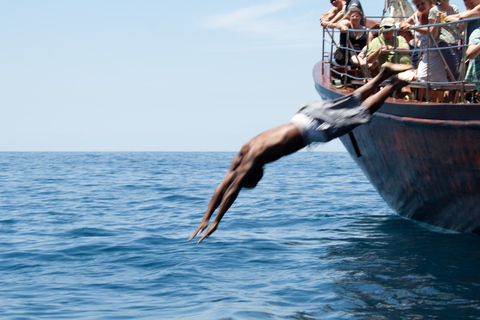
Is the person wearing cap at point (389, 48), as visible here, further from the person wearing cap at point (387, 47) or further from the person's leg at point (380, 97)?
the person's leg at point (380, 97)

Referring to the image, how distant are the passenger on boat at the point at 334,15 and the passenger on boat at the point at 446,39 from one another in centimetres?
242

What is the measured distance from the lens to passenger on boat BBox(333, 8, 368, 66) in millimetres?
9828

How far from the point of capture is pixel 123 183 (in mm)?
24359

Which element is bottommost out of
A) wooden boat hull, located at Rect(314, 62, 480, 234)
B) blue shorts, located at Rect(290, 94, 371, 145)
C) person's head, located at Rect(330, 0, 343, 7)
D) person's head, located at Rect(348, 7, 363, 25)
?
wooden boat hull, located at Rect(314, 62, 480, 234)

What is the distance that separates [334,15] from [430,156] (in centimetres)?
360

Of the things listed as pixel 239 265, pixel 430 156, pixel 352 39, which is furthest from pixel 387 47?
pixel 239 265

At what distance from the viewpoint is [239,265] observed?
8.69m

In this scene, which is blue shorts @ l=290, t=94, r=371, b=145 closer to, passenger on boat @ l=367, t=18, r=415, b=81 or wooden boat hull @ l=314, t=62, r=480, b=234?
wooden boat hull @ l=314, t=62, r=480, b=234

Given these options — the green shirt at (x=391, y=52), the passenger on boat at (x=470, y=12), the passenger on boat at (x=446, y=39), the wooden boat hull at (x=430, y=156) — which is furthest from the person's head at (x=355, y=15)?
the passenger on boat at (x=470, y=12)

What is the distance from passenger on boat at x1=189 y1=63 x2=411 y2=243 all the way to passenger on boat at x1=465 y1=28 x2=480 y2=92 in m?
1.70

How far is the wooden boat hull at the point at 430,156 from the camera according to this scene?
763 centimetres

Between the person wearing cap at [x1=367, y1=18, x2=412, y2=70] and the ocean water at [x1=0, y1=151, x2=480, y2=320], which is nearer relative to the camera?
the ocean water at [x1=0, y1=151, x2=480, y2=320]

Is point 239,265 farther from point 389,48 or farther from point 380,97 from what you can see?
point 389,48

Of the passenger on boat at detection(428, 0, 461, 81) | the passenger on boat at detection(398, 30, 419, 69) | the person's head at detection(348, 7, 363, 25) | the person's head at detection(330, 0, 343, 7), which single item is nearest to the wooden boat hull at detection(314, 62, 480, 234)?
the passenger on boat at detection(428, 0, 461, 81)
